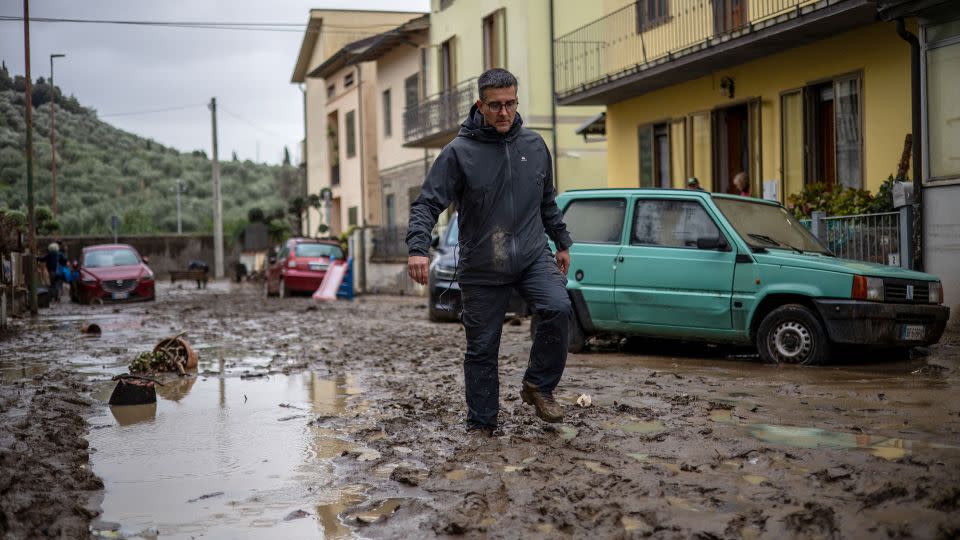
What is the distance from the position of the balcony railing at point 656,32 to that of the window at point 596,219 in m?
5.43

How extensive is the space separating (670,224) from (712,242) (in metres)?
0.66

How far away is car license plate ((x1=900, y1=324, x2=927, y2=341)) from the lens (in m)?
9.57

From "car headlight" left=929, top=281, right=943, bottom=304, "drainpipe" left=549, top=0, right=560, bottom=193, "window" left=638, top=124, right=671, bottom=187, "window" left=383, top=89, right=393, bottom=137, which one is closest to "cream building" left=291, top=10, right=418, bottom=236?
"window" left=383, top=89, right=393, bottom=137

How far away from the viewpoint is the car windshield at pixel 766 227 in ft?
34.1

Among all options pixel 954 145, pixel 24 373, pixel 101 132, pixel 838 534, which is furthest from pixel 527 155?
pixel 101 132

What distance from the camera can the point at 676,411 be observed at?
23.5ft

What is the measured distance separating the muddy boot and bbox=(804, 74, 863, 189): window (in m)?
10.3

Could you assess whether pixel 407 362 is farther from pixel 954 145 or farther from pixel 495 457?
pixel 954 145

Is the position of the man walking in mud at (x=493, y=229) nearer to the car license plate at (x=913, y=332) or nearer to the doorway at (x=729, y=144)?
the car license plate at (x=913, y=332)

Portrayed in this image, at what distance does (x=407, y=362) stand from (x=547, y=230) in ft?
15.1

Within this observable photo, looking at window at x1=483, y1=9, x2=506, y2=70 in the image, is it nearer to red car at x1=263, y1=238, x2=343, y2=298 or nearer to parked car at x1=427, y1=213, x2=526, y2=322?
red car at x1=263, y1=238, x2=343, y2=298

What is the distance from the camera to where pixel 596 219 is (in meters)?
11.4

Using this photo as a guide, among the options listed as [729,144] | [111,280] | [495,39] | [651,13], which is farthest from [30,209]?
[729,144]

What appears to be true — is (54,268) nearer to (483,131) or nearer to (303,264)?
(303,264)
